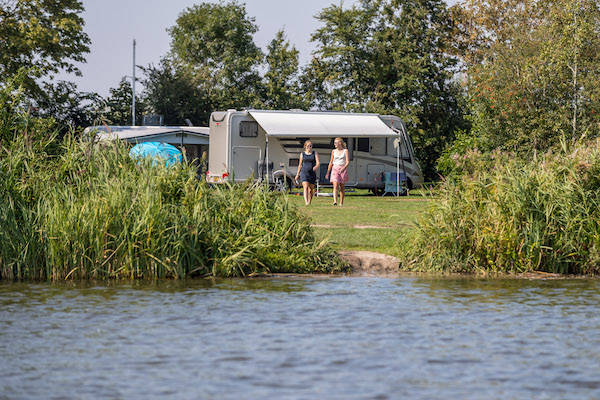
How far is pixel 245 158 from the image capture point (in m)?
28.4

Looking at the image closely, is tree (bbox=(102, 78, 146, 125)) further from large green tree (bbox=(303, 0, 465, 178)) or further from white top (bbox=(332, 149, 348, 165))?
white top (bbox=(332, 149, 348, 165))

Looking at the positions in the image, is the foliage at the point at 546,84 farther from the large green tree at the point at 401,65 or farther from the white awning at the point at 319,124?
the large green tree at the point at 401,65

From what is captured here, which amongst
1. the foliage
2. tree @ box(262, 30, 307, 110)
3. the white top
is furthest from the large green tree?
the white top

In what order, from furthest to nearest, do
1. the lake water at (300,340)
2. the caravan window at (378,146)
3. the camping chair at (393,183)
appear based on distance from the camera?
1. the caravan window at (378,146)
2. the camping chair at (393,183)
3. the lake water at (300,340)

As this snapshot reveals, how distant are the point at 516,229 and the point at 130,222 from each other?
511cm

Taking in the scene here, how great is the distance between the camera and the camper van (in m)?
28.2

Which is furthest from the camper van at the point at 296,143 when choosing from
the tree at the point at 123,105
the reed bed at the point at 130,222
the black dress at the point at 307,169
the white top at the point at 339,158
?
the tree at the point at 123,105

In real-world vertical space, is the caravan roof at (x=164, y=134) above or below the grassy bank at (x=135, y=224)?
above

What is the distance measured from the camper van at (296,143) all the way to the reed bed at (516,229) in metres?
14.3

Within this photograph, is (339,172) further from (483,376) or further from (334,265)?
(483,376)

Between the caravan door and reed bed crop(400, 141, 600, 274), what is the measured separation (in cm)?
1535

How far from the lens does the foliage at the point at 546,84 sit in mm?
31016

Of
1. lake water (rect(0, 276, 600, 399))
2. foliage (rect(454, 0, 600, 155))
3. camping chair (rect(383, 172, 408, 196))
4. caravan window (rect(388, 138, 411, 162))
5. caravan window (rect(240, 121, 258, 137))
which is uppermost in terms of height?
foliage (rect(454, 0, 600, 155))

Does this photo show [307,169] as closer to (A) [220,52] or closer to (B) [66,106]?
(B) [66,106]
